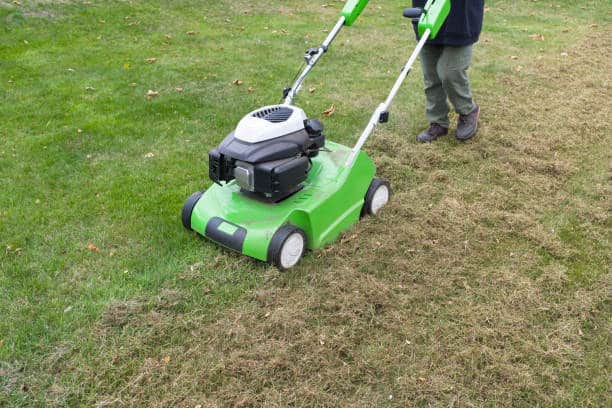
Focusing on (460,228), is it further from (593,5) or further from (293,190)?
(593,5)

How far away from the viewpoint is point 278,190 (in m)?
2.72

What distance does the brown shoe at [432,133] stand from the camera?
439 centimetres

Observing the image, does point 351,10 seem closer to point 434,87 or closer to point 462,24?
point 462,24

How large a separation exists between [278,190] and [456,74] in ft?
6.64

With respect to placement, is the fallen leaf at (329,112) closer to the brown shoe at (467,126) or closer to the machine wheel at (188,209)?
the brown shoe at (467,126)

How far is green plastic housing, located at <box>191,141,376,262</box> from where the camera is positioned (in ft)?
9.11

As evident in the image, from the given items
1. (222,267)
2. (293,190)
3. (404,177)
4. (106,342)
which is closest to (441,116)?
(404,177)

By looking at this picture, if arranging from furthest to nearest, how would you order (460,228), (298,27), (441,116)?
(298,27), (441,116), (460,228)

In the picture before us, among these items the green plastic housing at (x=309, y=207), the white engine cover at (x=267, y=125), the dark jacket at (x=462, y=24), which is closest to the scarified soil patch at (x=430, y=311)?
the green plastic housing at (x=309, y=207)

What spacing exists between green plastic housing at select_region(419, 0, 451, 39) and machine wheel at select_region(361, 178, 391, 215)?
1.00 metres

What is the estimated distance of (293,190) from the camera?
2.96 metres

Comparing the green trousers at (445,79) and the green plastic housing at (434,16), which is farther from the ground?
the green plastic housing at (434,16)

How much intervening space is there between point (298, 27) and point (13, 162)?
15.2ft

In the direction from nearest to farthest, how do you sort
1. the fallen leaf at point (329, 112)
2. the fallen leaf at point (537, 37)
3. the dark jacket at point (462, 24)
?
the dark jacket at point (462, 24) < the fallen leaf at point (329, 112) < the fallen leaf at point (537, 37)
